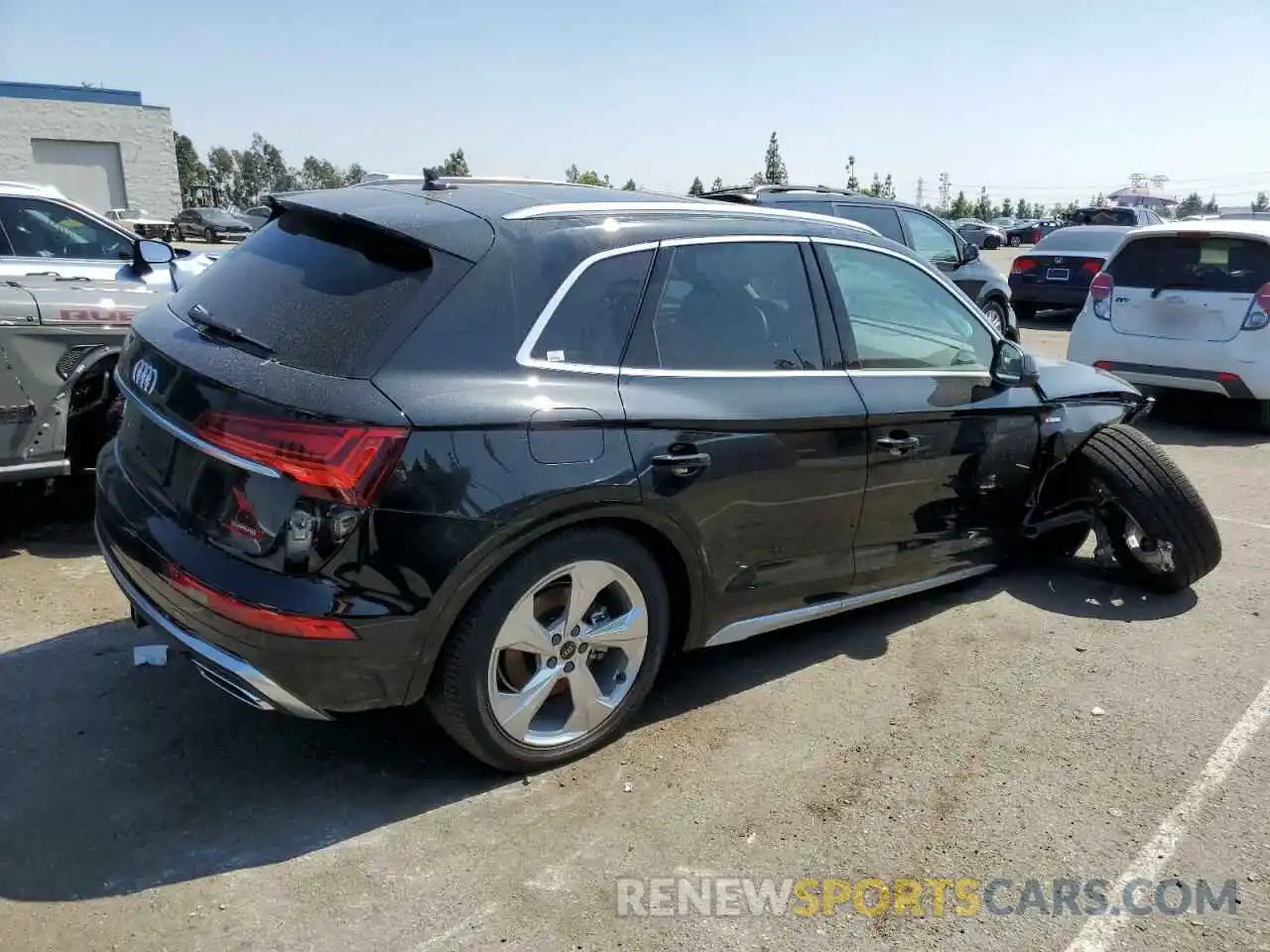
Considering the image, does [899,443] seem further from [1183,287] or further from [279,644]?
[1183,287]

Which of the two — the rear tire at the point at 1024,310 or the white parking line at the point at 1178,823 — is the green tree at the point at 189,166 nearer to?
the rear tire at the point at 1024,310

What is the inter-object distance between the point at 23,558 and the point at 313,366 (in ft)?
10.2

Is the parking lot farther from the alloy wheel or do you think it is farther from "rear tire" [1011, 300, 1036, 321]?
"rear tire" [1011, 300, 1036, 321]

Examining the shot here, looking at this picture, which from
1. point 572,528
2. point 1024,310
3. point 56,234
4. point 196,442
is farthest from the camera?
point 1024,310

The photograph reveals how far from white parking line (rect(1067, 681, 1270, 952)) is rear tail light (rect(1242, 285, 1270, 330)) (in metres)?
4.96

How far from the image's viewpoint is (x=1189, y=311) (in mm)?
8109

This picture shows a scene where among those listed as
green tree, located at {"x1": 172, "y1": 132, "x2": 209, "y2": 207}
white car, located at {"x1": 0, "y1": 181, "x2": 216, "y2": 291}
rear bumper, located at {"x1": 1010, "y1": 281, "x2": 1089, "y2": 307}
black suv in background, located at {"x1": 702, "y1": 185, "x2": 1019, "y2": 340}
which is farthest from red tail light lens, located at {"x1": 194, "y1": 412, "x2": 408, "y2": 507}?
green tree, located at {"x1": 172, "y1": 132, "x2": 209, "y2": 207}

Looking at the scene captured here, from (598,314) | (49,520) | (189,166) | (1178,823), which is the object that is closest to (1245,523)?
(1178,823)

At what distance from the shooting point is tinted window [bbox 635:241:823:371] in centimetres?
337

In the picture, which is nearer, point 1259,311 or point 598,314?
point 598,314

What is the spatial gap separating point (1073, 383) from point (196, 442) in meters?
3.95

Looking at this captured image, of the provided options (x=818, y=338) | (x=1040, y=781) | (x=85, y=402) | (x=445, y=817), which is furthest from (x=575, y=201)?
(x=85, y=402)

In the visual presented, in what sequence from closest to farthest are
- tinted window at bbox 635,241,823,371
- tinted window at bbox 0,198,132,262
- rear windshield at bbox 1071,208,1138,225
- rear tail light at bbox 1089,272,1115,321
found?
tinted window at bbox 635,241,823,371, tinted window at bbox 0,198,132,262, rear tail light at bbox 1089,272,1115,321, rear windshield at bbox 1071,208,1138,225

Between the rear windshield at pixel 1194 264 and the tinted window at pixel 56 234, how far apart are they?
764 centimetres
